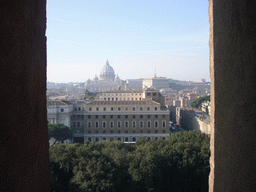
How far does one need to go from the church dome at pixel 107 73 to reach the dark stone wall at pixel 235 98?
301 feet

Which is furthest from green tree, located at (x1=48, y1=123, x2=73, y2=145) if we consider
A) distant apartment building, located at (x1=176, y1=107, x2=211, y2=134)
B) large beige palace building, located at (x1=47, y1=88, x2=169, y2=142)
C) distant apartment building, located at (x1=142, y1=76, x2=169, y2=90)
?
distant apartment building, located at (x1=142, y1=76, x2=169, y2=90)

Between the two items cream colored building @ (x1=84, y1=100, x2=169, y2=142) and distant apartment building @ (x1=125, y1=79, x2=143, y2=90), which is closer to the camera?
cream colored building @ (x1=84, y1=100, x2=169, y2=142)

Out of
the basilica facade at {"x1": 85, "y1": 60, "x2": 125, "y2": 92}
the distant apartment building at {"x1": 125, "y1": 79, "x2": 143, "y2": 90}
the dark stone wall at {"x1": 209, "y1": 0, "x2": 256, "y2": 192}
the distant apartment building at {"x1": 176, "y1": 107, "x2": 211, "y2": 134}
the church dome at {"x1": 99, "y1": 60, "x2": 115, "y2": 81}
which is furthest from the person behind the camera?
the church dome at {"x1": 99, "y1": 60, "x2": 115, "y2": 81}

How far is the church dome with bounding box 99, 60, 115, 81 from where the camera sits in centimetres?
9406

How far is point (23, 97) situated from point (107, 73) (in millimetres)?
93930

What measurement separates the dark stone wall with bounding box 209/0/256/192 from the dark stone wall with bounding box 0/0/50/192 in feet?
3.56

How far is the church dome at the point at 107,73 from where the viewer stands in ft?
309

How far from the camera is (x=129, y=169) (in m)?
8.61

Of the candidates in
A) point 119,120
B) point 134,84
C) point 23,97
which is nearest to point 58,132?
point 119,120

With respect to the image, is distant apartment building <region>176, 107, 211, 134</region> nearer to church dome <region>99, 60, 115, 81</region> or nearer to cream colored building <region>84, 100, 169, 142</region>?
cream colored building <region>84, 100, 169, 142</region>

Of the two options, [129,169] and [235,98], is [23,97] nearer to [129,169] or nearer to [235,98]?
[235,98]

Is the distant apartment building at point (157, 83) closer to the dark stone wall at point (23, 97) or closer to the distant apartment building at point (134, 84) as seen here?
the distant apartment building at point (134, 84)

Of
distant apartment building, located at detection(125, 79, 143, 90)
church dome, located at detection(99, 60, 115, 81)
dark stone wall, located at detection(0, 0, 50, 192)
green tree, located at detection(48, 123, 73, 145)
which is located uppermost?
church dome, located at detection(99, 60, 115, 81)

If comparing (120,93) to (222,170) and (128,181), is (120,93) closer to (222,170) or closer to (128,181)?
(128,181)
